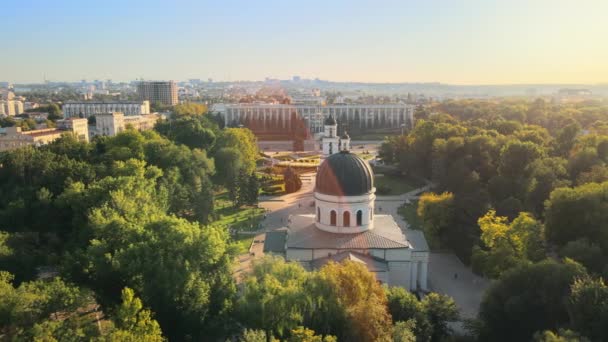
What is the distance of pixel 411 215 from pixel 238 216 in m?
18.2

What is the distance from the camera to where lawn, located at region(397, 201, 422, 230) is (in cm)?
4568

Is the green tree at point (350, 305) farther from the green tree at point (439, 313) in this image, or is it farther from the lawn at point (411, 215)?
the lawn at point (411, 215)

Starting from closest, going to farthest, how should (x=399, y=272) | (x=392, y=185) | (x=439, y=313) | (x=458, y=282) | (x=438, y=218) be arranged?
1. (x=439, y=313)
2. (x=399, y=272)
3. (x=458, y=282)
4. (x=438, y=218)
5. (x=392, y=185)

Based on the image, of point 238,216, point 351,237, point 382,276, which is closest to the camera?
point 382,276

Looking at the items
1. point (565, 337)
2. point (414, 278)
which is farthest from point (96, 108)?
point (565, 337)

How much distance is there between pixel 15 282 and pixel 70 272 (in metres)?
4.34

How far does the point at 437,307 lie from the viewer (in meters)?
23.8

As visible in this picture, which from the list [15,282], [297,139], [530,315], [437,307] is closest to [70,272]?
[15,282]

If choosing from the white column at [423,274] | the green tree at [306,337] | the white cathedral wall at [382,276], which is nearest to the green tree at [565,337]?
the green tree at [306,337]

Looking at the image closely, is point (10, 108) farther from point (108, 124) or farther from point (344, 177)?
point (344, 177)

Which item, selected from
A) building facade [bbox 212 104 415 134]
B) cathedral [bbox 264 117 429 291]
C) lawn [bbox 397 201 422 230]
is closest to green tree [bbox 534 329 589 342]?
cathedral [bbox 264 117 429 291]

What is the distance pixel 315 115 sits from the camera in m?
133

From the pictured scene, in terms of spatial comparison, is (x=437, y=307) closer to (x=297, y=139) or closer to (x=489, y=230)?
(x=489, y=230)

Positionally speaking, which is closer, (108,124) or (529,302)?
(529,302)
